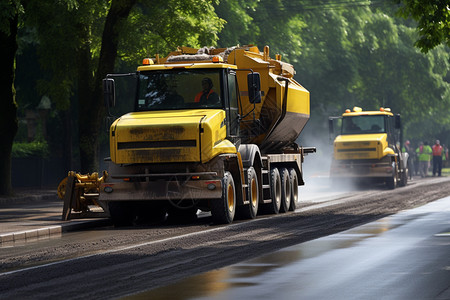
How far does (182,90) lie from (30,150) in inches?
739

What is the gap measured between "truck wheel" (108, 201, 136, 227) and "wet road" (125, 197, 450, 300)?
5534mm

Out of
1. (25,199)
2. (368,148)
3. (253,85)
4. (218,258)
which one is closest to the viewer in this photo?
(218,258)

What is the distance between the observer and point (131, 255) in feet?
46.8

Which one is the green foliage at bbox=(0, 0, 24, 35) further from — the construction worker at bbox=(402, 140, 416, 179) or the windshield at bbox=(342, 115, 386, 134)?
the construction worker at bbox=(402, 140, 416, 179)

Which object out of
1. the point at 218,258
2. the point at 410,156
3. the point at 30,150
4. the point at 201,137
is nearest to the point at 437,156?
the point at 410,156

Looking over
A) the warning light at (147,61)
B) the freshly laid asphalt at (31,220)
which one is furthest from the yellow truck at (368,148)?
the warning light at (147,61)

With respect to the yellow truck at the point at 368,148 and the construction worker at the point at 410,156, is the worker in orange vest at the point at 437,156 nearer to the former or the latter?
the construction worker at the point at 410,156

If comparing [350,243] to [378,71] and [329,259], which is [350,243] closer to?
[329,259]

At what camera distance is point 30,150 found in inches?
1518

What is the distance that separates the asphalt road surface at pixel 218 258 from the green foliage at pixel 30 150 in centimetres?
1761

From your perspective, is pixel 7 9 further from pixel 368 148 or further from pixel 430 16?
pixel 368 148

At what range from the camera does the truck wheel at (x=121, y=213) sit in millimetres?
20434

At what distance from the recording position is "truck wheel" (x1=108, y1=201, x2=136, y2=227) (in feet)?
67.0

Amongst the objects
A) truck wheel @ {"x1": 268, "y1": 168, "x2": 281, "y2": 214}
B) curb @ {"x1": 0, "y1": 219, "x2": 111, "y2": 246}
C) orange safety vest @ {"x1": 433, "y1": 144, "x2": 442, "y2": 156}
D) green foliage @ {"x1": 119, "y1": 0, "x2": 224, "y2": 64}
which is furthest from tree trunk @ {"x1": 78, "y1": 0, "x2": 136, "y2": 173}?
orange safety vest @ {"x1": 433, "y1": 144, "x2": 442, "y2": 156}
